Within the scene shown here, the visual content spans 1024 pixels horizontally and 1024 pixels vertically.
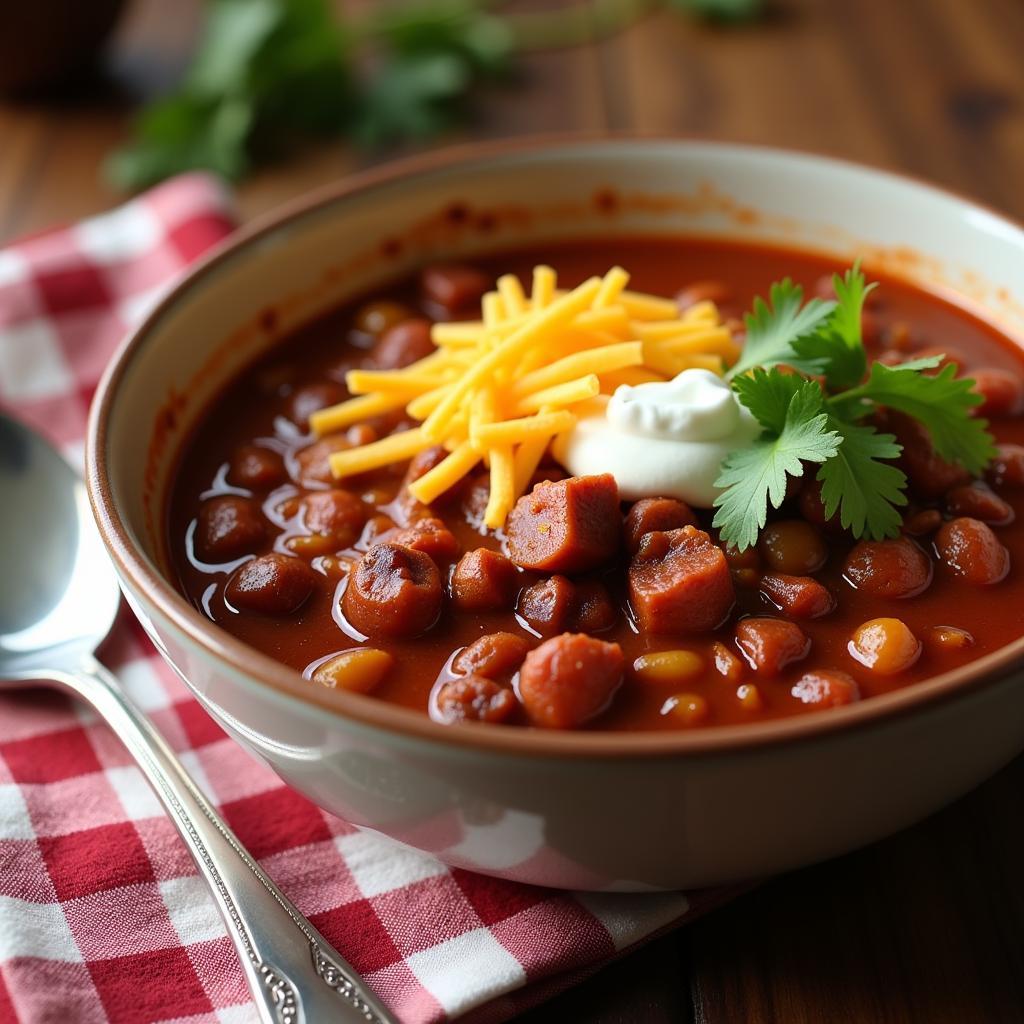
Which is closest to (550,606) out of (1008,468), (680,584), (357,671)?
(680,584)

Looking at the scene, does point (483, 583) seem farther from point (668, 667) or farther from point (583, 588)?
point (668, 667)

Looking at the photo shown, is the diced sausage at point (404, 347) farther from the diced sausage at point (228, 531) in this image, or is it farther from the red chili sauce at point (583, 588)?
the diced sausage at point (228, 531)

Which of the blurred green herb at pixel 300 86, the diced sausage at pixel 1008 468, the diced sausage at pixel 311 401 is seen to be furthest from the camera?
the blurred green herb at pixel 300 86

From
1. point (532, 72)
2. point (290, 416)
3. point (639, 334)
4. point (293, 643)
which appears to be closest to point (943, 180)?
point (532, 72)

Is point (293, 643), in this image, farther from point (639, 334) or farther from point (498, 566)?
point (639, 334)

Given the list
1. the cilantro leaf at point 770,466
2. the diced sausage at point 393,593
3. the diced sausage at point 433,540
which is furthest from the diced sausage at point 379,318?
the cilantro leaf at point 770,466

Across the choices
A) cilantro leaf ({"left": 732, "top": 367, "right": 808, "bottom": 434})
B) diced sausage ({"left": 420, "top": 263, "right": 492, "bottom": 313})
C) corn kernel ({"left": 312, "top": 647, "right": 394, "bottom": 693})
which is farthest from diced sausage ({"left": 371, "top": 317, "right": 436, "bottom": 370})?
corn kernel ({"left": 312, "top": 647, "right": 394, "bottom": 693})
